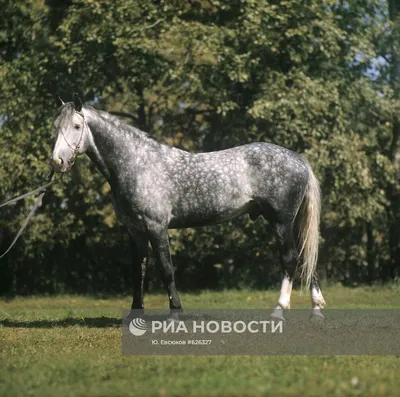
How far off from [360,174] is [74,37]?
7801 millimetres

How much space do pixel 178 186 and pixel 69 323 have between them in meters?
2.75

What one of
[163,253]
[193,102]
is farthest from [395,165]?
[163,253]

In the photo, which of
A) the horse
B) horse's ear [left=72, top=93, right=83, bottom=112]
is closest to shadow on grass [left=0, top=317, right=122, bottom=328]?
the horse

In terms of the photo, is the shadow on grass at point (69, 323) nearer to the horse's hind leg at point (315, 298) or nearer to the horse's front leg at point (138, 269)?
the horse's front leg at point (138, 269)

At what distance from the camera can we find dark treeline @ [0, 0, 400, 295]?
19.0m

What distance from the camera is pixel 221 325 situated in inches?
403

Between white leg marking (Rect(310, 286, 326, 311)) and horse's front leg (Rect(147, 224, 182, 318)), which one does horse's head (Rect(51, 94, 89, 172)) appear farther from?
white leg marking (Rect(310, 286, 326, 311))

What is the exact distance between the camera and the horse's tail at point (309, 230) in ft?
35.8

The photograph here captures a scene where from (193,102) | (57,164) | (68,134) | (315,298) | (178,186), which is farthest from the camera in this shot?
(193,102)

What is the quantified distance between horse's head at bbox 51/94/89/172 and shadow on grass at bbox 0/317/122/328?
2.35m

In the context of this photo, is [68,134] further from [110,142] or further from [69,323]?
[69,323]

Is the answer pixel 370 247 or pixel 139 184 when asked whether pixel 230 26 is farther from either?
pixel 139 184

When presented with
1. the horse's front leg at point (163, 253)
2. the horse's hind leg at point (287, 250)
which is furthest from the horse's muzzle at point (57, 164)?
the horse's hind leg at point (287, 250)

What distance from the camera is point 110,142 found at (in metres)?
10.7
